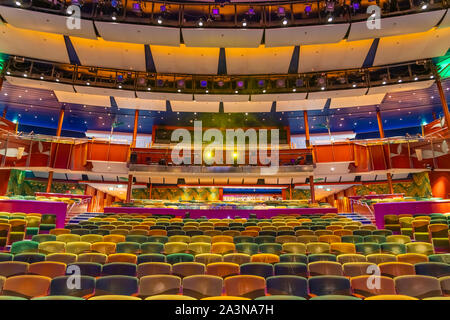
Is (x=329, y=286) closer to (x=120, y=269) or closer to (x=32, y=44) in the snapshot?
(x=120, y=269)

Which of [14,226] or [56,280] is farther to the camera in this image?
[14,226]

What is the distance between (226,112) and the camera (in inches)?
696

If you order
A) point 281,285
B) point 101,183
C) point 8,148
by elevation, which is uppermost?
point 8,148

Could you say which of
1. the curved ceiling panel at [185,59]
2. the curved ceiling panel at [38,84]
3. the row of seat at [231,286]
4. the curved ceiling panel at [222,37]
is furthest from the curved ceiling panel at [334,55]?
the row of seat at [231,286]

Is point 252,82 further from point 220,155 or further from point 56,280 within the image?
point 56,280

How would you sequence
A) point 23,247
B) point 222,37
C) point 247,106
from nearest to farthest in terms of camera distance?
point 23,247
point 222,37
point 247,106

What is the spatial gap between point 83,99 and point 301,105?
43.8 feet

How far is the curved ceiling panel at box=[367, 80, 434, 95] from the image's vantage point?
13.8 m

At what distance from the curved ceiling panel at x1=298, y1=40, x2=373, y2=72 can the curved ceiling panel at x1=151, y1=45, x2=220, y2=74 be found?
16.0 ft

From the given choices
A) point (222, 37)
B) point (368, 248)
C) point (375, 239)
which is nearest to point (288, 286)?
point (368, 248)

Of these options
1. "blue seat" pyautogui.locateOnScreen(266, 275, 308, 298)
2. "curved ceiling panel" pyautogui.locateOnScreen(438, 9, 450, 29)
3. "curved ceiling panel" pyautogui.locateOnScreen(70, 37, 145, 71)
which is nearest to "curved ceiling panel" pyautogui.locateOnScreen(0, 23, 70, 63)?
"curved ceiling panel" pyautogui.locateOnScreen(70, 37, 145, 71)

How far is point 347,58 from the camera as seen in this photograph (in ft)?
47.0
